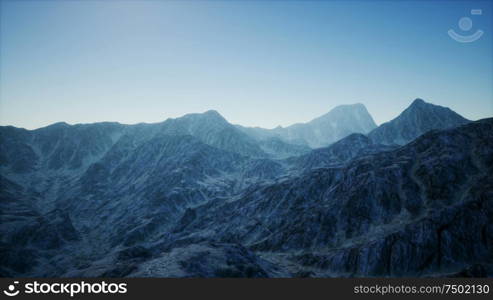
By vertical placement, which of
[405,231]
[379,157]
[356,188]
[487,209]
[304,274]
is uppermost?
[379,157]

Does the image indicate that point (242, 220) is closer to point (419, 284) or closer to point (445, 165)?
point (445, 165)

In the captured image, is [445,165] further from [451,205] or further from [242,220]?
[242,220]

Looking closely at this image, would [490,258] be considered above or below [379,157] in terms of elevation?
below

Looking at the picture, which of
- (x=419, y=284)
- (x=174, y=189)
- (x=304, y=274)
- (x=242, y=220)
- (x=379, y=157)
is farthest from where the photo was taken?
(x=174, y=189)

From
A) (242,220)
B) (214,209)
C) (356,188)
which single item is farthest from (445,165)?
(214,209)

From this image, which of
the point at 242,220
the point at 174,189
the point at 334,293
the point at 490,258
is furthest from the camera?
the point at 174,189

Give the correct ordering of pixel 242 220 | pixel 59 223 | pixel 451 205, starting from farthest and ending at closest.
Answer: pixel 59 223, pixel 242 220, pixel 451 205

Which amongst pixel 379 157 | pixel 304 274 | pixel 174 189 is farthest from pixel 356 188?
pixel 174 189

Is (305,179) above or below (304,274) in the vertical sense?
above

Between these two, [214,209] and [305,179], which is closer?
[305,179]
